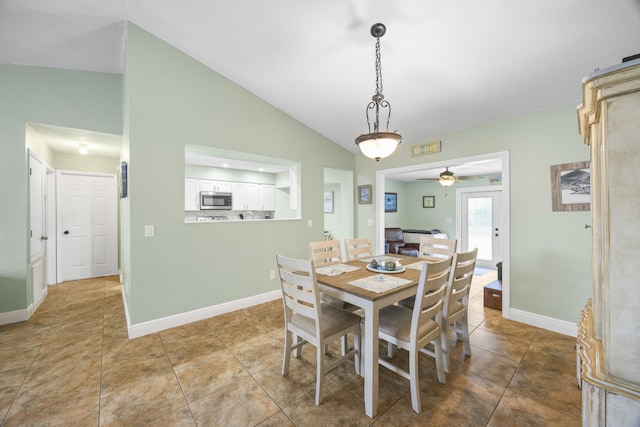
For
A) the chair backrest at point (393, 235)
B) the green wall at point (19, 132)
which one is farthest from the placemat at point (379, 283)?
the chair backrest at point (393, 235)

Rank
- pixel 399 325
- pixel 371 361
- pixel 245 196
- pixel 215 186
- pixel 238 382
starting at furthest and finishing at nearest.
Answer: pixel 245 196, pixel 215 186, pixel 238 382, pixel 399 325, pixel 371 361

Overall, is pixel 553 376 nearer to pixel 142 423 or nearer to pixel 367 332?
pixel 367 332

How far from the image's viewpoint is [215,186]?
18.8 feet

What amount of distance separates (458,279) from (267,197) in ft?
17.1

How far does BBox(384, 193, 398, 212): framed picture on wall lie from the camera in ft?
22.7

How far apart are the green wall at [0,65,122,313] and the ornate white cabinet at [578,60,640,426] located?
4531mm

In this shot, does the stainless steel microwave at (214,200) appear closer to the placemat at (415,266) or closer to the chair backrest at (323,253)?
the chair backrest at (323,253)

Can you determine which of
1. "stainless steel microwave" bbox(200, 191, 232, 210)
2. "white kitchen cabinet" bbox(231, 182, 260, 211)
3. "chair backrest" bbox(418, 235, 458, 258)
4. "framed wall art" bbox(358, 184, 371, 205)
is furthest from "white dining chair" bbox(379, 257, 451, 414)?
"white kitchen cabinet" bbox(231, 182, 260, 211)

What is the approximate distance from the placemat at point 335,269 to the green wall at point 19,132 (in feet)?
11.3

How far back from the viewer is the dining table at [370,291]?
5.22 ft

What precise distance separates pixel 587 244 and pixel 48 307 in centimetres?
623

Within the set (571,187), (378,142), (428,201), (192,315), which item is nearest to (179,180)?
(192,315)

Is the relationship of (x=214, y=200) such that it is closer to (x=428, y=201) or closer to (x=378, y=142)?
(x=378, y=142)

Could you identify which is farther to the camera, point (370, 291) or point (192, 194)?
point (192, 194)
